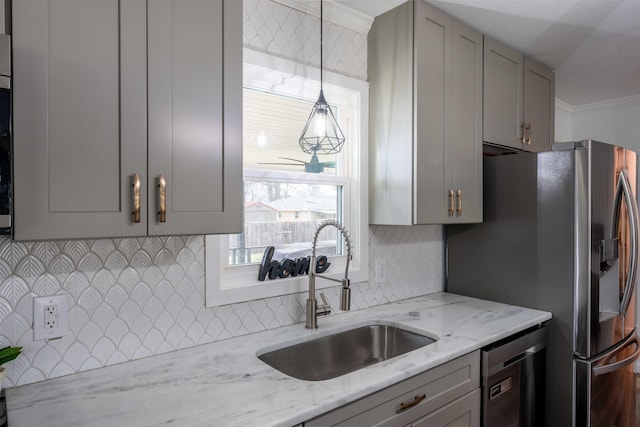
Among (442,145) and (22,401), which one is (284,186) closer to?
(442,145)

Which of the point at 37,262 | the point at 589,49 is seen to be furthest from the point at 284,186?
the point at 589,49

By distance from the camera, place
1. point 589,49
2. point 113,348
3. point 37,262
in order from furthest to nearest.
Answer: point 589,49, point 113,348, point 37,262

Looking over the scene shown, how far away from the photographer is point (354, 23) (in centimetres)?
210

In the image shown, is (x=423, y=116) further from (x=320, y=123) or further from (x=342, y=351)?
(x=342, y=351)

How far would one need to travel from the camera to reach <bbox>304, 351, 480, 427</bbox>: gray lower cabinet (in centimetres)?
123

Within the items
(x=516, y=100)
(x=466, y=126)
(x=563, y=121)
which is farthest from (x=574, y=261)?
(x=563, y=121)

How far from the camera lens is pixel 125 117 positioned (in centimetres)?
109

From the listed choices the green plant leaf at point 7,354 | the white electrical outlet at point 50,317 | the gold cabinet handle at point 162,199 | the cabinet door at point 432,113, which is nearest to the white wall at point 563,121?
the cabinet door at point 432,113

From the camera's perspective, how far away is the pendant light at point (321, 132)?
1800 millimetres

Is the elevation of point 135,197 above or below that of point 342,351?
above

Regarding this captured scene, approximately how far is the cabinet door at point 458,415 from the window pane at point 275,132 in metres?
1.20

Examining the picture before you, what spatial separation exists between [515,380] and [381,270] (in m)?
0.82

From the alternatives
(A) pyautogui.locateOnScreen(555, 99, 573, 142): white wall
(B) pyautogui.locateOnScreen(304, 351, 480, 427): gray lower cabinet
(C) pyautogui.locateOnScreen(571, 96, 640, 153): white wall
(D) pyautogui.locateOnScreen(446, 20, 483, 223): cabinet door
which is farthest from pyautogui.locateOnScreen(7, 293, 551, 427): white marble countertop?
(C) pyautogui.locateOnScreen(571, 96, 640, 153): white wall

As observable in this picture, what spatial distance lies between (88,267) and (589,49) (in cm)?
299
